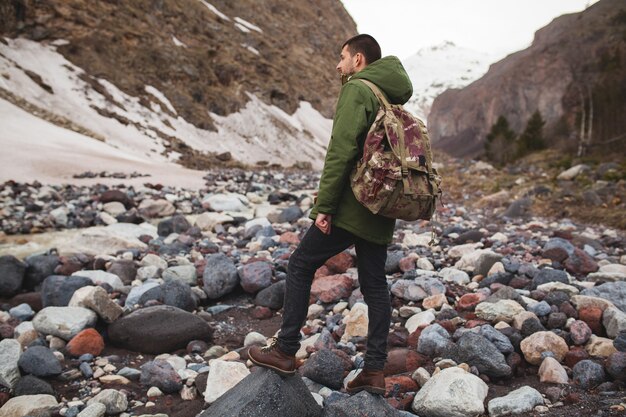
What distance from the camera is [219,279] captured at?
5828mm

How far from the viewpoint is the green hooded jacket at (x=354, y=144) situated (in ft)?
8.86

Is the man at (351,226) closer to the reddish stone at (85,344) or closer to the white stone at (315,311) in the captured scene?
the white stone at (315,311)

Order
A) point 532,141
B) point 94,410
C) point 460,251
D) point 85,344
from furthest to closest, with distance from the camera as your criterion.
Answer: point 532,141 → point 460,251 → point 85,344 → point 94,410

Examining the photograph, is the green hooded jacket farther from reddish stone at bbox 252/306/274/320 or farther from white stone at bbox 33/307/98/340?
white stone at bbox 33/307/98/340

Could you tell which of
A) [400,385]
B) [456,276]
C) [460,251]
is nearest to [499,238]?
[460,251]

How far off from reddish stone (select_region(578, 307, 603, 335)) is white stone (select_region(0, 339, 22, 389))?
4.97m

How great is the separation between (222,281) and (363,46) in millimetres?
3772

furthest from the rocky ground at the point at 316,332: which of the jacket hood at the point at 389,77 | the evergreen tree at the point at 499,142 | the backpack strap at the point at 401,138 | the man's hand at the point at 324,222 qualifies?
the evergreen tree at the point at 499,142

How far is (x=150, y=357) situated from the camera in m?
4.39

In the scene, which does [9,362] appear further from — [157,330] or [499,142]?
[499,142]

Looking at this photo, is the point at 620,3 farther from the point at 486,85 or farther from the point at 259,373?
the point at 259,373

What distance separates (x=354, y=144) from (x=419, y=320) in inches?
97.0

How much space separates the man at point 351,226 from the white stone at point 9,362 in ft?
7.16

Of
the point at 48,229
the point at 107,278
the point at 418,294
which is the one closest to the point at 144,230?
the point at 48,229
